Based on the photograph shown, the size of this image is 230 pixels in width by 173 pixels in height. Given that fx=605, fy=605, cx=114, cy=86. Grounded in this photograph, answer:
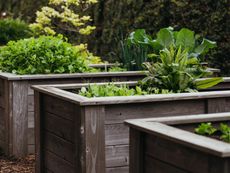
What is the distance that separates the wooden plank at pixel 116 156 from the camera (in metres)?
4.25

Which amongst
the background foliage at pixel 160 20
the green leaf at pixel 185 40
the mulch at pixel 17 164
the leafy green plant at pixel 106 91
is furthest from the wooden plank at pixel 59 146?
the background foliage at pixel 160 20

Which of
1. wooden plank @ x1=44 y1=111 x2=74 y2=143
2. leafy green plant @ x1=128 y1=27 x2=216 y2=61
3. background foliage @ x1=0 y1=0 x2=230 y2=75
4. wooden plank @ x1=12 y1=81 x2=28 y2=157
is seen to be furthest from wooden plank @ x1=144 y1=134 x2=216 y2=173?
background foliage @ x1=0 y1=0 x2=230 y2=75

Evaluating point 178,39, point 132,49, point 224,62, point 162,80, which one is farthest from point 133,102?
A: point 224,62

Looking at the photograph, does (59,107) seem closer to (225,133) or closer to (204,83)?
(204,83)

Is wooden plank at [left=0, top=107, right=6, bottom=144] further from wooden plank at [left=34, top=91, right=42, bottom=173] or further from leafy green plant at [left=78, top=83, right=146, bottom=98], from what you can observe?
leafy green plant at [left=78, top=83, right=146, bottom=98]

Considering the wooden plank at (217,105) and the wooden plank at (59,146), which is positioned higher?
the wooden plank at (217,105)

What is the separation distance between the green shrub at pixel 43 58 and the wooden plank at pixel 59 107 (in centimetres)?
134

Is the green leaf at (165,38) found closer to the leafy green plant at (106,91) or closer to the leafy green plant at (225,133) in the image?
the leafy green plant at (106,91)

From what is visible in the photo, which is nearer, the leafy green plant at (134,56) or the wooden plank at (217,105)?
the wooden plank at (217,105)

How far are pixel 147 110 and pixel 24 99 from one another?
6.34 feet

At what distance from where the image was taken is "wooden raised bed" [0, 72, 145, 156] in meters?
5.89

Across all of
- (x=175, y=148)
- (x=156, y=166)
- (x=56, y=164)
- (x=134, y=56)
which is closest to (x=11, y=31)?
(x=134, y=56)

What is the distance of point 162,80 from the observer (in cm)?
502

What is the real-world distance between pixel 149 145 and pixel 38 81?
2844 millimetres
